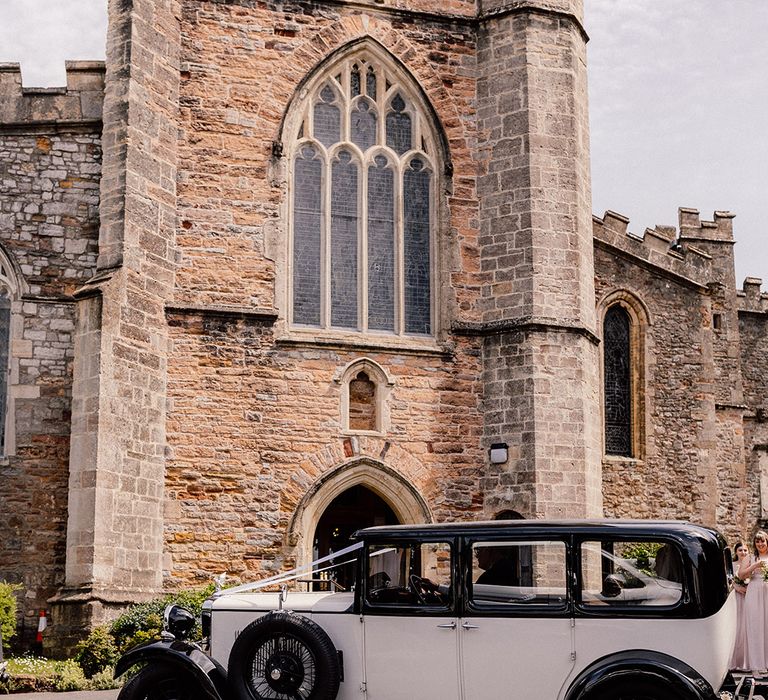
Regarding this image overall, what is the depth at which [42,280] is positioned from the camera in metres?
16.7

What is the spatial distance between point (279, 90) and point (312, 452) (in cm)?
531

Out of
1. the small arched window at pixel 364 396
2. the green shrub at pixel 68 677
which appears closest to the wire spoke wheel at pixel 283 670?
the green shrub at pixel 68 677

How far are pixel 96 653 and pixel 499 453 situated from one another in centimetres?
623

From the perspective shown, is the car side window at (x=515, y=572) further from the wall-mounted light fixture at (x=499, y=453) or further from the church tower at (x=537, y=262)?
the wall-mounted light fixture at (x=499, y=453)

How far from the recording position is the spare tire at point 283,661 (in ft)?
27.0

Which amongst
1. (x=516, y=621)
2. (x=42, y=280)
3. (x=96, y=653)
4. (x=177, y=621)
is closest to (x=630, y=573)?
(x=516, y=621)

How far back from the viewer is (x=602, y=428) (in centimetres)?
2123

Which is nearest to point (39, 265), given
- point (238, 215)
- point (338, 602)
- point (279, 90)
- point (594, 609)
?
point (238, 215)

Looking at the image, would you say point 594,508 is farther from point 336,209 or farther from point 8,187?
point 8,187

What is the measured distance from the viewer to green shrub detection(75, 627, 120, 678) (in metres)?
13.8

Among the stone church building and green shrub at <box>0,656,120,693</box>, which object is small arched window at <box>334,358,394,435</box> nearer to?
the stone church building

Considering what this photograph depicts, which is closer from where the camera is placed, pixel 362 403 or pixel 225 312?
pixel 225 312

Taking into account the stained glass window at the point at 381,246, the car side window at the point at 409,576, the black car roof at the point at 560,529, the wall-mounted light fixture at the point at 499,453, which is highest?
the stained glass window at the point at 381,246

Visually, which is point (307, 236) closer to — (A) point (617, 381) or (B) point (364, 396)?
(B) point (364, 396)
